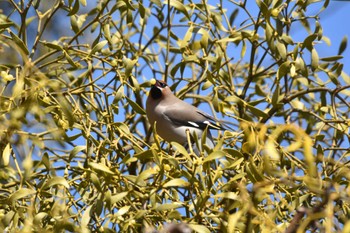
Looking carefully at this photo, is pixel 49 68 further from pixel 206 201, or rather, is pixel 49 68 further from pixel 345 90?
pixel 206 201

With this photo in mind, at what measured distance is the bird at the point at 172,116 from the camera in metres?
3.09

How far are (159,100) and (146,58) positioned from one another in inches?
7.1

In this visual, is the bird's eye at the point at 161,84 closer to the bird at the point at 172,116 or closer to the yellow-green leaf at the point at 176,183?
the bird at the point at 172,116

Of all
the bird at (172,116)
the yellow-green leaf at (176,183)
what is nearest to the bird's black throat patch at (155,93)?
the bird at (172,116)

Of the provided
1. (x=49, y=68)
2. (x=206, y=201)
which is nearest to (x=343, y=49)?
(x=49, y=68)

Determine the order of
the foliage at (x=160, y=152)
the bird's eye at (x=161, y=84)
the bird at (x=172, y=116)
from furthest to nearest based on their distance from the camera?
1. the bird at (x=172, y=116)
2. the bird's eye at (x=161, y=84)
3. the foliage at (x=160, y=152)

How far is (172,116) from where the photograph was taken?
10.7ft

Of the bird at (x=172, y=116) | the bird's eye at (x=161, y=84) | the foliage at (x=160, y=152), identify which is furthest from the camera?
the bird at (x=172, y=116)

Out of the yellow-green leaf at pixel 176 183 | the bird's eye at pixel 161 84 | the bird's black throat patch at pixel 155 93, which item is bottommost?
the bird's black throat patch at pixel 155 93

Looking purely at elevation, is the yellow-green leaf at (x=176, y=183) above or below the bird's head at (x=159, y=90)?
above

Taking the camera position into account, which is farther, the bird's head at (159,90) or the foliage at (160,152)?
the bird's head at (159,90)

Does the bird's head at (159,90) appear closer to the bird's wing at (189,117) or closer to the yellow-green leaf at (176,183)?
the bird's wing at (189,117)

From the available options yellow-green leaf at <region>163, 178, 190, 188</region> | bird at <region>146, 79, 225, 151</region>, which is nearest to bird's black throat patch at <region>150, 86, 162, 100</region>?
bird at <region>146, 79, 225, 151</region>

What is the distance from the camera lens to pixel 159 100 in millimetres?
3188
